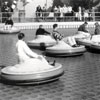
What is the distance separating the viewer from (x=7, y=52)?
1335 cm

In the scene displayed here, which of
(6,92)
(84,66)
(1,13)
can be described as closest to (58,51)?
(84,66)

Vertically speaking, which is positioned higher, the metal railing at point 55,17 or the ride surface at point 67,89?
the metal railing at point 55,17

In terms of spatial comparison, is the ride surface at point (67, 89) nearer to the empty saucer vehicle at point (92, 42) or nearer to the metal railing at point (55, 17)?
the empty saucer vehicle at point (92, 42)

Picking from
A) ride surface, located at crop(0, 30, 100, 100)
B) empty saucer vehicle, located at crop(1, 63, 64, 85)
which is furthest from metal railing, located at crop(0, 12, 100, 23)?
empty saucer vehicle, located at crop(1, 63, 64, 85)

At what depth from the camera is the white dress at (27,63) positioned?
25.2 ft

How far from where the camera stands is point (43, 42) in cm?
1463

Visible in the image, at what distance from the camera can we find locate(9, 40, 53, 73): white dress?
25.2 feet

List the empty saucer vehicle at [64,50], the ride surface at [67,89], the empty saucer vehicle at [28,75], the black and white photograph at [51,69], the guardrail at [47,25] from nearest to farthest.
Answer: the ride surface at [67,89] < the black and white photograph at [51,69] < the empty saucer vehicle at [28,75] < the empty saucer vehicle at [64,50] < the guardrail at [47,25]

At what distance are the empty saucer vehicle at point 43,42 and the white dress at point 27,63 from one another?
6459mm

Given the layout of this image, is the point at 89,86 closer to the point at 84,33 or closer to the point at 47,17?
the point at 84,33

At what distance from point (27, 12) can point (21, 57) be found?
75.6ft

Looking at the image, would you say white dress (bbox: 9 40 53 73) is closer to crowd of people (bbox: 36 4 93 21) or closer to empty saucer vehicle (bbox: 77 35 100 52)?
empty saucer vehicle (bbox: 77 35 100 52)

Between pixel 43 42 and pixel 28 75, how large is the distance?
7234 millimetres

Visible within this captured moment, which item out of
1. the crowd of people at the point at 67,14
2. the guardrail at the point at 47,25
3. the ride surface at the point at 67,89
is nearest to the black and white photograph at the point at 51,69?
the ride surface at the point at 67,89
